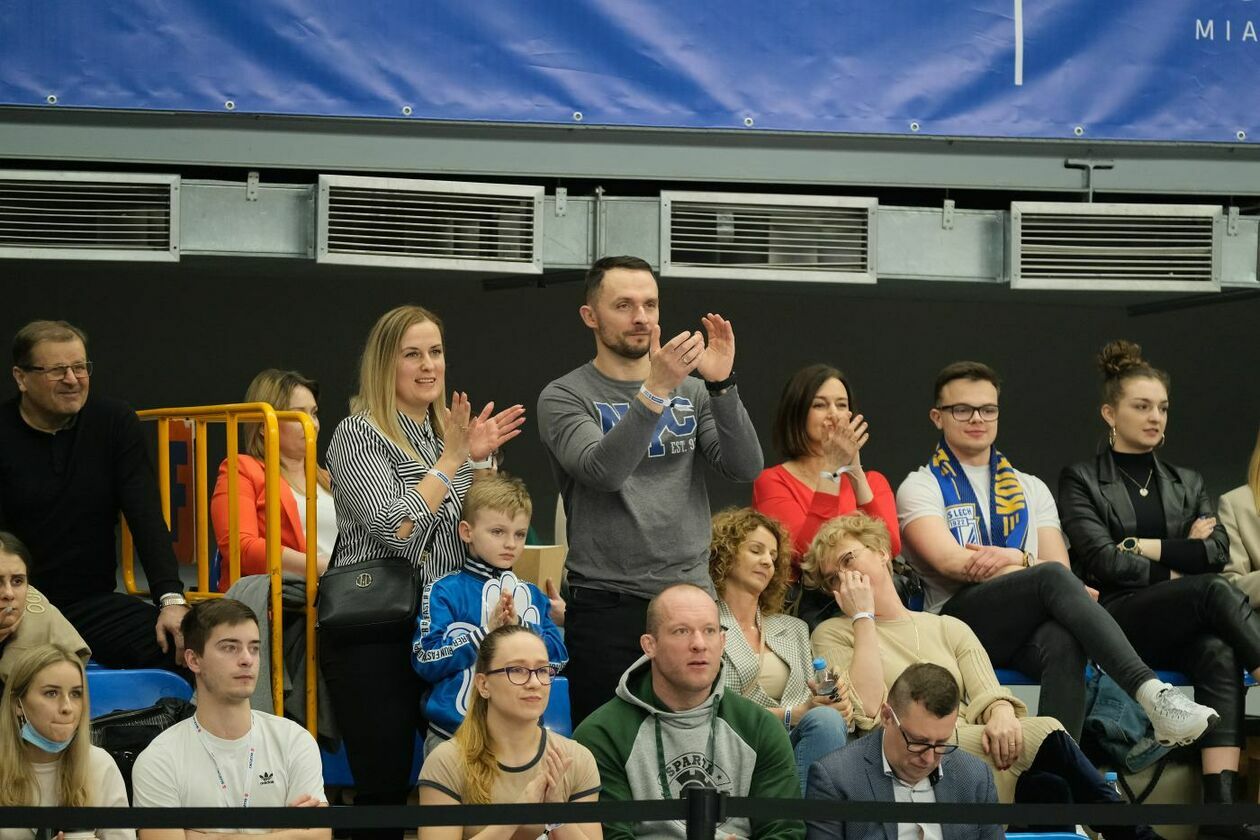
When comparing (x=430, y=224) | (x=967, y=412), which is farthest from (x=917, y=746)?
(x=430, y=224)

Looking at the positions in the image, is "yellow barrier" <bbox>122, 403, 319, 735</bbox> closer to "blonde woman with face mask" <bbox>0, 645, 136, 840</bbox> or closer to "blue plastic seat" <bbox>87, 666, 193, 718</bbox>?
"blue plastic seat" <bbox>87, 666, 193, 718</bbox>

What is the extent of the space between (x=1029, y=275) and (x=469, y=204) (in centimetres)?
208

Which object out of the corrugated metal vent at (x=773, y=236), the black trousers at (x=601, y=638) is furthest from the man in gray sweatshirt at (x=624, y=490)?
the corrugated metal vent at (x=773, y=236)

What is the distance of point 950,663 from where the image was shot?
4418 millimetres

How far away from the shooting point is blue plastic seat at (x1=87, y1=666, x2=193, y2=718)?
4.21 metres

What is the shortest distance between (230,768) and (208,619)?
13.8 inches

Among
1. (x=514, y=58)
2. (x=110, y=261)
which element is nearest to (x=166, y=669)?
(x=110, y=261)

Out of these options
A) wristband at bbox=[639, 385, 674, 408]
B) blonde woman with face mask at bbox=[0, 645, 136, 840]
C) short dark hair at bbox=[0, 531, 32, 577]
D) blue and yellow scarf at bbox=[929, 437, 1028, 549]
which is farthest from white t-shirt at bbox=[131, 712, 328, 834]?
blue and yellow scarf at bbox=[929, 437, 1028, 549]

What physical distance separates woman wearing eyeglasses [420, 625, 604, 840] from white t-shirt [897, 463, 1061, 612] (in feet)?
5.42

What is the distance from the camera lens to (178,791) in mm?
3639

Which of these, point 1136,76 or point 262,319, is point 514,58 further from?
point 1136,76

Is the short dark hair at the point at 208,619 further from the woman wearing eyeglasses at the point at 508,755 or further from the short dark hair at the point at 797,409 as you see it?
the short dark hair at the point at 797,409

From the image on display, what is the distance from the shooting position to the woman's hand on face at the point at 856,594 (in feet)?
14.2

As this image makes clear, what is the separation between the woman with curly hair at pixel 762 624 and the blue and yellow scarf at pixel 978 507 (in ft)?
2.38
